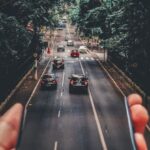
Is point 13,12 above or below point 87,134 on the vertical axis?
above

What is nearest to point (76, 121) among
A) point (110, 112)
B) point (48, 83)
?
point (110, 112)

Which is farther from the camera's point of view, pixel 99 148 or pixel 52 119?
pixel 52 119

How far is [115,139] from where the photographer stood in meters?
26.9

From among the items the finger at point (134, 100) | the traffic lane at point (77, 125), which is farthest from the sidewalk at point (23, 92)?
the finger at point (134, 100)

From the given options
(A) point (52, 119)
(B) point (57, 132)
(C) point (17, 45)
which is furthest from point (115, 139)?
(C) point (17, 45)

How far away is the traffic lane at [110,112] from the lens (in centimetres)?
2659

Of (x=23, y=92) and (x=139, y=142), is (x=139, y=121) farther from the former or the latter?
(x=23, y=92)

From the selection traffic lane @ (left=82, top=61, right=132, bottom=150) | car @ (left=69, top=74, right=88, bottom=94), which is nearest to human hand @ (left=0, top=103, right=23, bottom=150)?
traffic lane @ (left=82, top=61, right=132, bottom=150)

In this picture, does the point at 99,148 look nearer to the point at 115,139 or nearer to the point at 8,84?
the point at 115,139

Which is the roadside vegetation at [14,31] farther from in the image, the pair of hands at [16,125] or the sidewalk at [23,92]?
the pair of hands at [16,125]

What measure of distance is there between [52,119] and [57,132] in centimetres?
418

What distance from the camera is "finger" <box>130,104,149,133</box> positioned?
1.60 meters

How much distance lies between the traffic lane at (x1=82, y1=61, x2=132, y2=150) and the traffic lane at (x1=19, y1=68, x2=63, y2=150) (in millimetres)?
3391

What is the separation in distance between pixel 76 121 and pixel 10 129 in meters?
30.8
